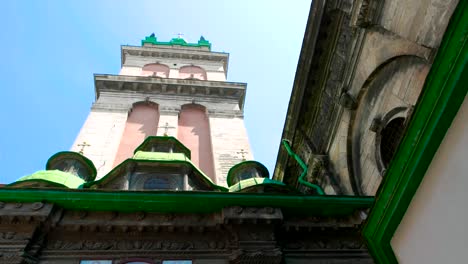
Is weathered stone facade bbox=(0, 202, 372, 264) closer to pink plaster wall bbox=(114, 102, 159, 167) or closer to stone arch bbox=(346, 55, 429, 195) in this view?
stone arch bbox=(346, 55, 429, 195)

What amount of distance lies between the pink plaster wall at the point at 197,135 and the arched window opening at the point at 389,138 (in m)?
6.62

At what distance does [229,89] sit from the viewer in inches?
966

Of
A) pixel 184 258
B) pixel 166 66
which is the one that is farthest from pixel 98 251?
pixel 166 66

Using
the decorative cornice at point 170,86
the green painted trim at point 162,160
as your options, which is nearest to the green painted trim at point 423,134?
the green painted trim at point 162,160

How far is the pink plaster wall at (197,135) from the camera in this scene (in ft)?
58.5

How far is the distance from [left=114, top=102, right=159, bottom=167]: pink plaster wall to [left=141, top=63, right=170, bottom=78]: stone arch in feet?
20.1

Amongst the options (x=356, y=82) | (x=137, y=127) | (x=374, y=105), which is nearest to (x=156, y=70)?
(x=137, y=127)

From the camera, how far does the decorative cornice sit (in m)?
23.2

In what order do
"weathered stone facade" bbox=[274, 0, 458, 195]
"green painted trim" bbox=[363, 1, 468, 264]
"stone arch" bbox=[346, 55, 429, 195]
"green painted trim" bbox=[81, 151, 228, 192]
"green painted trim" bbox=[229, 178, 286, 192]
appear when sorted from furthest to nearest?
"green painted trim" bbox=[81, 151, 228, 192]
"green painted trim" bbox=[229, 178, 286, 192]
"stone arch" bbox=[346, 55, 429, 195]
"weathered stone facade" bbox=[274, 0, 458, 195]
"green painted trim" bbox=[363, 1, 468, 264]

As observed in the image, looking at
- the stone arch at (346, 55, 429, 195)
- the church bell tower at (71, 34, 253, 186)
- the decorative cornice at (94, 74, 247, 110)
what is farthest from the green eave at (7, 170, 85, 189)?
the decorative cornice at (94, 74, 247, 110)

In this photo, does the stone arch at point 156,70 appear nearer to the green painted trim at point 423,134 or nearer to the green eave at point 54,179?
the green eave at point 54,179

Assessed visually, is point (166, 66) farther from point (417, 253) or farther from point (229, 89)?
point (417, 253)

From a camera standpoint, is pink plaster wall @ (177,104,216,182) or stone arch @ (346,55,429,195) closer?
stone arch @ (346,55,429,195)

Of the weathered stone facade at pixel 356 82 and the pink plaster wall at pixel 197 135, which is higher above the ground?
the weathered stone facade at pixel 356 82
